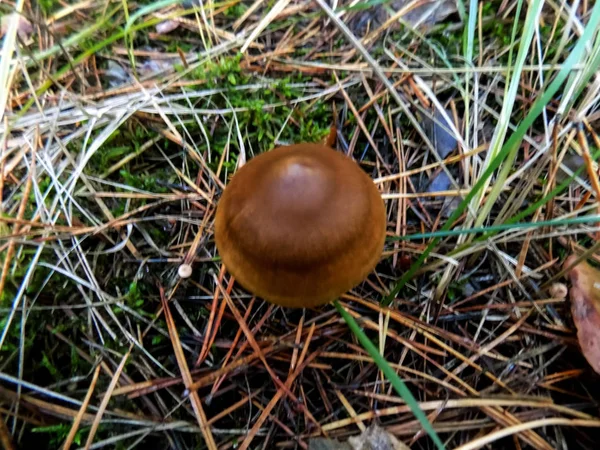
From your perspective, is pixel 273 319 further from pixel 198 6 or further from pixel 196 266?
pixel 198 6

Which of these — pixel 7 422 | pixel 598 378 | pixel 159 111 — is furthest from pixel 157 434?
pixel 598 378

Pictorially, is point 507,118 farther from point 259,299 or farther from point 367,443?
point 367,443

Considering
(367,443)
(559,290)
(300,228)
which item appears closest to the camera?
(300,228)

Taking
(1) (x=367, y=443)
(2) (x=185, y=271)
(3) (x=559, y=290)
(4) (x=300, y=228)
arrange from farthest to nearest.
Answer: (2) (x=185, y=271) → (3) (x=559, y=290) → (1) (x=367, y=443) → (4) (x=300, y=228)

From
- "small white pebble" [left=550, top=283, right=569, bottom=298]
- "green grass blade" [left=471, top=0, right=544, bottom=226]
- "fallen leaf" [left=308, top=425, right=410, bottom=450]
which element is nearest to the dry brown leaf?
"small white pebble" [left=550, top=283, right=569, bottom=298]

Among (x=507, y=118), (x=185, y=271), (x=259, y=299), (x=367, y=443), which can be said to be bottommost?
(x=367, y=443)

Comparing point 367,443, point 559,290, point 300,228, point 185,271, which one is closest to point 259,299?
point 185,271

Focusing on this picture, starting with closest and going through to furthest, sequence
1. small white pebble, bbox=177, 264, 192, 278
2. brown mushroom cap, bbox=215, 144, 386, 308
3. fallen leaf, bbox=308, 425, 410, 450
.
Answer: brown mushroom cap, bbox=215, 144, 386, 308 < fallen leaf, bbox=308, 425, 410, 450 < small white pebble, bbox=177, 264, 192, 278

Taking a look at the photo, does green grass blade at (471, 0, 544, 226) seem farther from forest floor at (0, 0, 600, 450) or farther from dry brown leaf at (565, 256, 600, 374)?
dry brown leaf at (565, 256, 600, 374)
